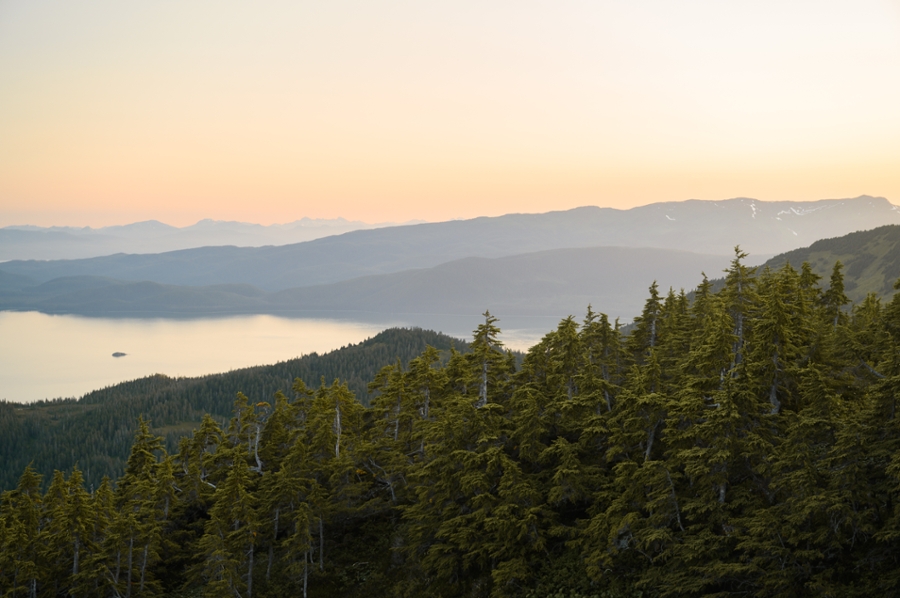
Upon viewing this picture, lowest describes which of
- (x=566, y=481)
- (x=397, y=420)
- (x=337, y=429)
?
(x=337, y=429)

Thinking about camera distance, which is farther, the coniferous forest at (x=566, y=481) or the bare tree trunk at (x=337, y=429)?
the bare tree trunk at (x=337, y=429)

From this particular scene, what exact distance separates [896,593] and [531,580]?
16201 mm

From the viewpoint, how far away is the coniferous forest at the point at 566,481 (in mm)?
24078

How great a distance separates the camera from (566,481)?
3177cm

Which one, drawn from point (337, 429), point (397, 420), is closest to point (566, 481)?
point (397, 420)

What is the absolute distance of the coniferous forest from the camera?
79.0 feet

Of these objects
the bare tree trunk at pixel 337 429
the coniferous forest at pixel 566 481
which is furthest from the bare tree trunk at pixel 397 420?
the bare tree trunk at pixel 337 429

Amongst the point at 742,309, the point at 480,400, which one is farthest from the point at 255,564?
the point at 742,309

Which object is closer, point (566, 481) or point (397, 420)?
point (566, 481)

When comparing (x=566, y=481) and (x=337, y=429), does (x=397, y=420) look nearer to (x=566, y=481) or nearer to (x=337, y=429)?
(x=337, y=429)

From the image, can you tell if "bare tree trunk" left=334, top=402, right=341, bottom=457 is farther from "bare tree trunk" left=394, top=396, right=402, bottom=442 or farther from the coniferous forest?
"bare tree trunk" left=394, top=396, right=402, bottom=442

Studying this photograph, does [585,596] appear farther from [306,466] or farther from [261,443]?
[261,443]

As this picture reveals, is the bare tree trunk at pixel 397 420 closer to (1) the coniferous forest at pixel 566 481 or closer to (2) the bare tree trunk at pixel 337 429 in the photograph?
(1) the coniferous forest at pixel 566 481

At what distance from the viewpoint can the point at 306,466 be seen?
147 ft
